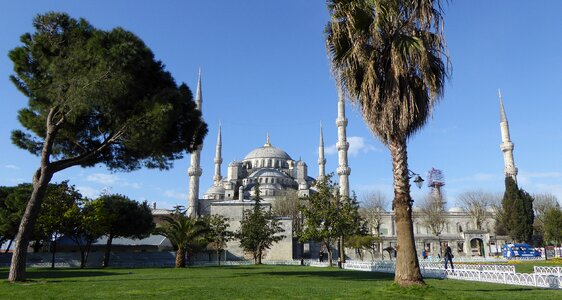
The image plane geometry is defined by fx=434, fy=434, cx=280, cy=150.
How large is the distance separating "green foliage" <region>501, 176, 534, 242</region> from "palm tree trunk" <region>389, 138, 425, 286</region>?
44242 millimetres

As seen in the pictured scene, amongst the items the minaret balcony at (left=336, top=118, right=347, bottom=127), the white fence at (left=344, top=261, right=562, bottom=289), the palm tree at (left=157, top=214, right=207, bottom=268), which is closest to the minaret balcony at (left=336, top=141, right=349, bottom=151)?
the minaret balcony at (left=336, top=118, right=347, bottom=127)

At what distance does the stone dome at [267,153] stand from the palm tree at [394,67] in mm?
81011

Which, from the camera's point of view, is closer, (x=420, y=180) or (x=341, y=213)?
(x=420, y=180)

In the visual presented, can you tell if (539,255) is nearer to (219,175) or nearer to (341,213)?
(341,213)

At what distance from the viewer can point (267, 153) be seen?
9412 centimetres

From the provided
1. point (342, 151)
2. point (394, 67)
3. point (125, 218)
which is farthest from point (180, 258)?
point (342, 151)

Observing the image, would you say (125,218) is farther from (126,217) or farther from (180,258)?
(180,258)

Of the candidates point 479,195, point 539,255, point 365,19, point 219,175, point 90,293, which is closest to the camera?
point 90,293

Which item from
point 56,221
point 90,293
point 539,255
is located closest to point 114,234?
point 56,221

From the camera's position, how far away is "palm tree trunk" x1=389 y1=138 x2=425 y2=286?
10.7 meters

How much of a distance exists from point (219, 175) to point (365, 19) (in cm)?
7764

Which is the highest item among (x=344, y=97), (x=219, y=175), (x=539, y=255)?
(x=219, y=175)

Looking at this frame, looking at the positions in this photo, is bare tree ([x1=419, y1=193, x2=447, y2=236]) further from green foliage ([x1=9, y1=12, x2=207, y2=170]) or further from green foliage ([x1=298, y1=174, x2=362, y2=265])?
green foliage ([x1=9, y1=12, x2=207, y2=170])

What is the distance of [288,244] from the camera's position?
43.7 metres
